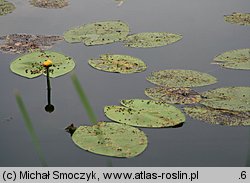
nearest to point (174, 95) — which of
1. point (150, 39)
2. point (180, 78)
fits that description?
point (180, 78)

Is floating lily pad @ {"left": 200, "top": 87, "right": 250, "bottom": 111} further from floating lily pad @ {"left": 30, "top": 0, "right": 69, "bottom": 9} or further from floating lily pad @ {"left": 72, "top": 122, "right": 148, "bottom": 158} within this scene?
floating lily pad @ {"left": 30, "top": 0, "right": 69, "bottom": 9}

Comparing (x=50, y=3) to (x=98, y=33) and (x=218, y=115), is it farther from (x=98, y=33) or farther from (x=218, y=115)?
(x=218, y=115)

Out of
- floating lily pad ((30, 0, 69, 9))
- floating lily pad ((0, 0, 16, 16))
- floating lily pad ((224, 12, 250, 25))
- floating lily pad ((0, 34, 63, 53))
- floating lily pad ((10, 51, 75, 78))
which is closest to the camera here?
floating lily pad ((10, 51, 75, 78))

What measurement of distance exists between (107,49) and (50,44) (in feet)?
1.45

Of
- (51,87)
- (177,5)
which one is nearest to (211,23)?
(177,5)

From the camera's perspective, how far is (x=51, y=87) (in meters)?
2.85

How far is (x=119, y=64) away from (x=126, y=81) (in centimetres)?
23

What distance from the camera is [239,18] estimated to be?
3.89 m

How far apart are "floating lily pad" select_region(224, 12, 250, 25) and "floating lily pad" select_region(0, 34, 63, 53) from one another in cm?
141

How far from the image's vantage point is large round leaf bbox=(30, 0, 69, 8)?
168 inches

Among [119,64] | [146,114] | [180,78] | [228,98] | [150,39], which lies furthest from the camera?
[150,39]

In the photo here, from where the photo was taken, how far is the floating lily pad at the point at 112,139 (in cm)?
223

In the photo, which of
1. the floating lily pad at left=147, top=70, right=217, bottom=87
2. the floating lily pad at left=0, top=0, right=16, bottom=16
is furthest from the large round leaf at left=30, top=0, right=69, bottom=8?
the floating lily pad at left=147, top=70, right=217, bottom=87

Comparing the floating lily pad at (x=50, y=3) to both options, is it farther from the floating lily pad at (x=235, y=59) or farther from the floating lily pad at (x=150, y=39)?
the floating lily pad at (x=235, y=59)
